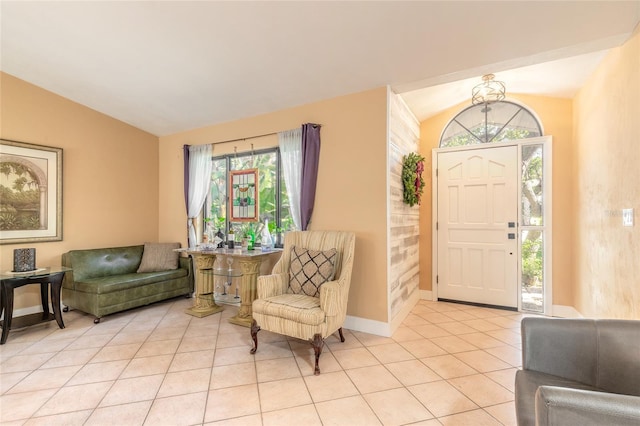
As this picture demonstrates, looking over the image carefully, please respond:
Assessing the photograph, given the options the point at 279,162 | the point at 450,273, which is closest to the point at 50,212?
the point at 279,162

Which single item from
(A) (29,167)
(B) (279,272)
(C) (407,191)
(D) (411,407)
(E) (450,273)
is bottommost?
(D) (411,407)

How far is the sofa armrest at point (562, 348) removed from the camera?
1406 mm

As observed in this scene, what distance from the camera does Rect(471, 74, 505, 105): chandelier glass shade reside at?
350 centimetres

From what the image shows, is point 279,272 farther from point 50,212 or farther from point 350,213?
point 50,212

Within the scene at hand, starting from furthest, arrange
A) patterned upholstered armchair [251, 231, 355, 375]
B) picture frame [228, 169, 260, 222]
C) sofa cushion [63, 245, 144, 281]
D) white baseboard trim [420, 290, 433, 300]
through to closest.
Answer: white baseboard trim [420, 290, 433, 300] < picture frame [228, 169, 260, 222] < sofa cushion [63, 245, 144, 281] < patterned upholstered armchair [251, 231, 355, 375]

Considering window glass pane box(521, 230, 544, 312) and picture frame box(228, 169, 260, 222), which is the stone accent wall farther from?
picture frame box(228, 169, 260, 222)

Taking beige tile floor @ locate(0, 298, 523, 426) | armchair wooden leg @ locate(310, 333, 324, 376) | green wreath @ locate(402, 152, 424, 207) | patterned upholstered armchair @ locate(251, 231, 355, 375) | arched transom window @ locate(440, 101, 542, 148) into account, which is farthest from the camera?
arched transom window @ locate(440, 101, 542, 148)

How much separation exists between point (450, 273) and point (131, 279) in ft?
14.0

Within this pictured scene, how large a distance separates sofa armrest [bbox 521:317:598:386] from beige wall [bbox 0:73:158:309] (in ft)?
16.7

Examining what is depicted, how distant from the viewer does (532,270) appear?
3.76 metres

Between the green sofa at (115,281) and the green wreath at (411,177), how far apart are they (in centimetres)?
327

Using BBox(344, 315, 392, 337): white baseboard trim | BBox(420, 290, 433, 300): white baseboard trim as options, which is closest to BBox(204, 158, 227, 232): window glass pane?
BBox(344, 315, 392, 337): white baseboard trim

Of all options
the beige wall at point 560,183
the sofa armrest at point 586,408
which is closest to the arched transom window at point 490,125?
the beige wall at point 560,183

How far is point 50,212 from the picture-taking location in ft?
12.4
